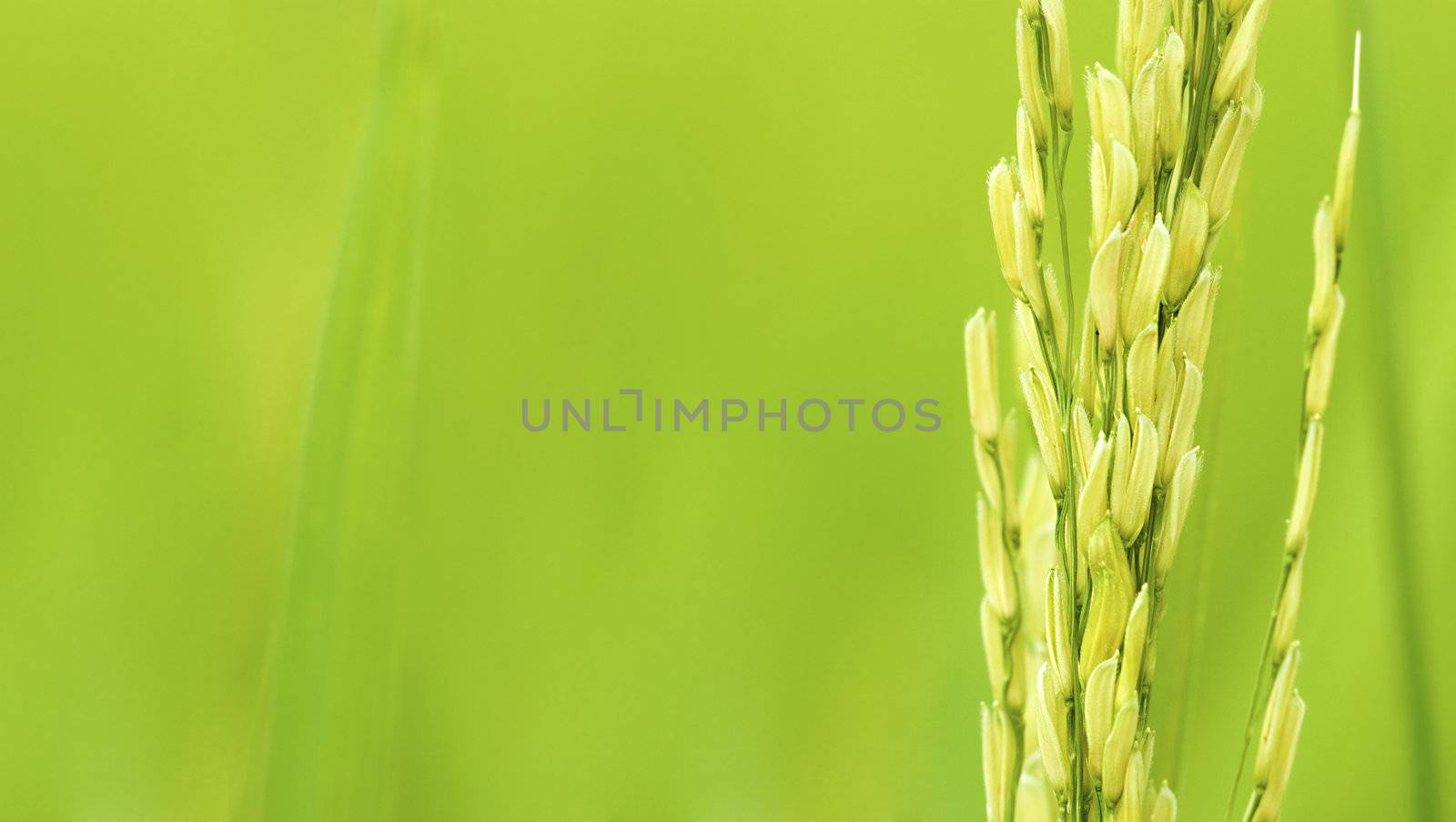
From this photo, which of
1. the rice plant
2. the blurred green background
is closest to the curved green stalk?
the blurred green background

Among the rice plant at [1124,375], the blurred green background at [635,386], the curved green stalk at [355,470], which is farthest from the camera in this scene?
the blurred green background at [635,386]

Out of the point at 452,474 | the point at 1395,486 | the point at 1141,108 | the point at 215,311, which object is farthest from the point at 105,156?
the point at 1395,486

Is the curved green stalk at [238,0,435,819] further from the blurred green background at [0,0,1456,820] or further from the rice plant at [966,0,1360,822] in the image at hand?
the rice plant at [966,0,1360,822]

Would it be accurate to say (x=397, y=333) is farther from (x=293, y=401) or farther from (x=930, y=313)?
(x=930, y=313)

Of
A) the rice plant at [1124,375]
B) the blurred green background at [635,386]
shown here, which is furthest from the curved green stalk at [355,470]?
the rice plant at [1124,375]

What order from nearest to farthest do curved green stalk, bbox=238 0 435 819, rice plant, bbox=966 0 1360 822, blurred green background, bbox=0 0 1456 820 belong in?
rice plant, bbox=966 0 1360 822 < curved green stalk, bbox=238 0 435 819 < blurred green background, bbox=0 0 1456 820

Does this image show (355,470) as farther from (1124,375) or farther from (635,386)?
(1124,375)

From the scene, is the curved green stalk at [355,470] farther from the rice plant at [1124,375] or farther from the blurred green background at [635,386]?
the rice plant at [1124,375]

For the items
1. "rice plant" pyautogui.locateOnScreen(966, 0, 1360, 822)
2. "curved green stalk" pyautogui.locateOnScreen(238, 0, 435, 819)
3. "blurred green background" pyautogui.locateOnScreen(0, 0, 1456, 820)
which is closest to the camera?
"rice plant" pyautogui.locateOnScreen(966, 0, 1360, 822)
